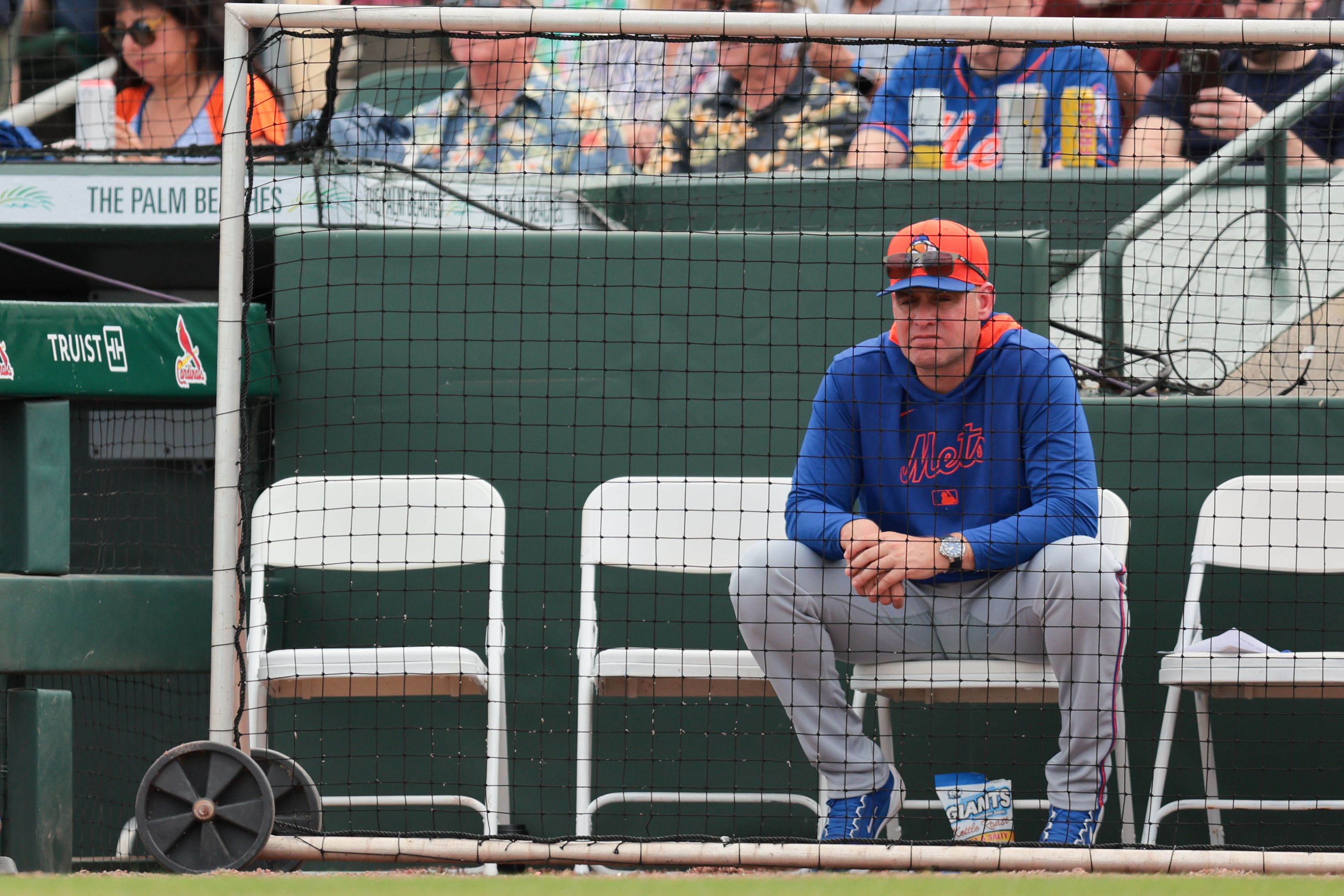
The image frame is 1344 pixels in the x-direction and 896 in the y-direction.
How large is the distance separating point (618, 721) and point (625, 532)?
711 mm

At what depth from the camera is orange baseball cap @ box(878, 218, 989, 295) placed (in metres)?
3.93


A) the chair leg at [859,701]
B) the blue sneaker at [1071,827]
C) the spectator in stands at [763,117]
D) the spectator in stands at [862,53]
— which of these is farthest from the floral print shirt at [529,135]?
the blue sneaker at [1071,827]

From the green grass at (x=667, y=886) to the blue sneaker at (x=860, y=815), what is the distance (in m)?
0.62

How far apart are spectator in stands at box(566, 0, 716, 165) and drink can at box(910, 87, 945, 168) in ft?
2.63

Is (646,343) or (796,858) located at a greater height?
(646,343)

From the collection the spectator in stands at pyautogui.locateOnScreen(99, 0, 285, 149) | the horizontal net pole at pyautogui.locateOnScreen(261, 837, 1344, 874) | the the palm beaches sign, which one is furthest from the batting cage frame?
the spectator in stands at pyautogui.locateOnScreen(99, 0, 285, 149)

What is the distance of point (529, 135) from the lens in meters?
6.14

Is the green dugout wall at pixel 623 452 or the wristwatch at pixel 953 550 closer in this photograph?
the wristwatch at pixel 953 550

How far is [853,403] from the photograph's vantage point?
408 centimetres

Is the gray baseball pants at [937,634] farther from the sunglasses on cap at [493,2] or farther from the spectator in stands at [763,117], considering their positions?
the sunglasses on cap at [493,2]

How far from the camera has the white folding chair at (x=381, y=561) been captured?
393cm

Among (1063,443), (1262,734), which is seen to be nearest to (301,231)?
(1063,443)

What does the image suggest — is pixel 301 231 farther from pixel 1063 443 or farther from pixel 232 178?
pixel 1063 443

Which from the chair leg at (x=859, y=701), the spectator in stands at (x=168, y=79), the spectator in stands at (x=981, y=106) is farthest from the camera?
the spectator in stands at (x=168, y=79)
